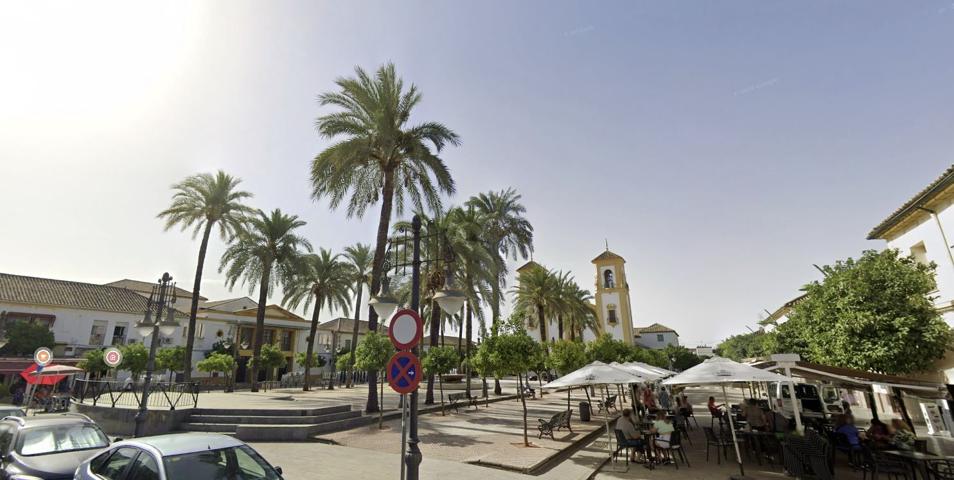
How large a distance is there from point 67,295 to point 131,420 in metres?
32.5

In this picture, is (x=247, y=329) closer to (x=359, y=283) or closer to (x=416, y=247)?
(x=359, y=283)

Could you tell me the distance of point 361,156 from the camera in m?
19.4

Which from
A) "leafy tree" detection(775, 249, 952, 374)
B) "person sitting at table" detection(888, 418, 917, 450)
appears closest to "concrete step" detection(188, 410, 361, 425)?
"person sitting at table" detection(888, 418, 917, 450)

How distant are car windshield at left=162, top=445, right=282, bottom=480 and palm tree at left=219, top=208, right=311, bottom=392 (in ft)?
87.3

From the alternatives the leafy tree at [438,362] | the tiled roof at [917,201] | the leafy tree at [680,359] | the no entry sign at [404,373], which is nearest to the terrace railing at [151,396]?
the leafy tree at [438,362]

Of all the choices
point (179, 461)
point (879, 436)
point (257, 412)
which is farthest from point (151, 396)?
point (879, 436)

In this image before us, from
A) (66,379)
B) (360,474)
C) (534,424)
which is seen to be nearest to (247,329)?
(66,379)

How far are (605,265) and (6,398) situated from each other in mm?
62034

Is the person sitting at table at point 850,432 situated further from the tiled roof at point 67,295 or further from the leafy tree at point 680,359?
the leafy tree at point 680,359

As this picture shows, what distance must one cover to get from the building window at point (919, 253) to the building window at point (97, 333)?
188 feet

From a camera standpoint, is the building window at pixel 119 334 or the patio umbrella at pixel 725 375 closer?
the patio umbrella at pixel 725 375

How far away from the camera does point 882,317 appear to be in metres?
15.1

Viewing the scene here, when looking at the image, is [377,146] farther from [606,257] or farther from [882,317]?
[606,257]

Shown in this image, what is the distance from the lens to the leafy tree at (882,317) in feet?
48.3
